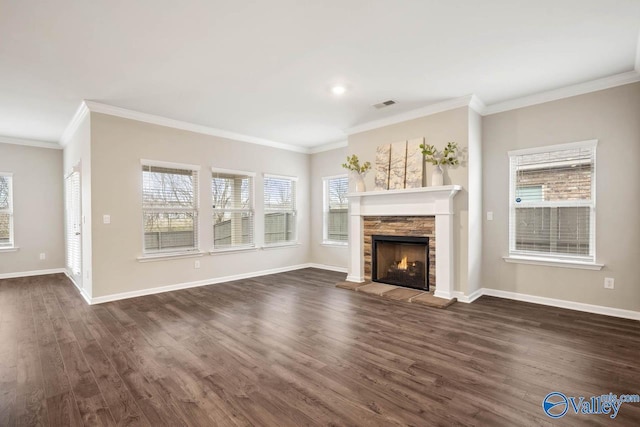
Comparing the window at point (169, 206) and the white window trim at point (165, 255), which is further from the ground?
the window at point (169, 206)

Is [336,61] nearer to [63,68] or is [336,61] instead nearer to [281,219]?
[63,68]

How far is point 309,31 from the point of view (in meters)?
2.71

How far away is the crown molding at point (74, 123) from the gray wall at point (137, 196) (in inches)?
9.4

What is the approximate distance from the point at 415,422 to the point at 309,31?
300 cm

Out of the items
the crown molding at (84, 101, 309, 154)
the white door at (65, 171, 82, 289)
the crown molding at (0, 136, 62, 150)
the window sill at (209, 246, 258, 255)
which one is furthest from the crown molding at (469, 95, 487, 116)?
the crown molding at (0, 136, 62, 150)

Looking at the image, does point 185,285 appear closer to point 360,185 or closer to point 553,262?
point 360,185

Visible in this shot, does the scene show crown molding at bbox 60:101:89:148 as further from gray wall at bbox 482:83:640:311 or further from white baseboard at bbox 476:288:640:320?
white baseboard at bbox 476:288:640:320

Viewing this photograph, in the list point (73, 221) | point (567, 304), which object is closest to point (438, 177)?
point (567, 304)

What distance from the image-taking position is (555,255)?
13.6ft

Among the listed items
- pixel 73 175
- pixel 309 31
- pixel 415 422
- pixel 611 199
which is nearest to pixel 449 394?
pixel 415 422

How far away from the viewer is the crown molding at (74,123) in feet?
14.6

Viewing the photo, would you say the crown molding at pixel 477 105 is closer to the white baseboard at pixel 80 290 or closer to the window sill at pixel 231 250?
the window sill at pixel 231 250

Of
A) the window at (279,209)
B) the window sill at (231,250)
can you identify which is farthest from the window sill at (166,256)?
the window at (279,209)

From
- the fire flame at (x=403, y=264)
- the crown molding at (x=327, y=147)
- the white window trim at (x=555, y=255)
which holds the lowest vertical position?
the fire flame at (x=403, y=264)
